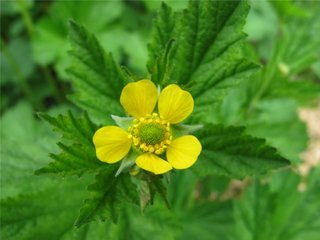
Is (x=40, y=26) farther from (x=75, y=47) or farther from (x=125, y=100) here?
(x=125, y=100)

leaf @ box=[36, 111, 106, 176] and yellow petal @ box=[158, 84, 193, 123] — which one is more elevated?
yellow petal @ box=[158, 84, 193, 123]

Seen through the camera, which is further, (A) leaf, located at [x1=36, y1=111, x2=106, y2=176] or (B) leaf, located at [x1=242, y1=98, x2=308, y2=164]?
(B) leaf, located at [x1=242, y1=98, x2=308, y2=164]

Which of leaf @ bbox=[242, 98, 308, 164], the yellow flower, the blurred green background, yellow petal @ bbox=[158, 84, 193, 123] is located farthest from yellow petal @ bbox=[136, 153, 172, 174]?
leaf @ bbox=[242, 98, 308, 164]

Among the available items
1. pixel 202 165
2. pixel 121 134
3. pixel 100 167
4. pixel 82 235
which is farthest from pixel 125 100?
pixel 82 235

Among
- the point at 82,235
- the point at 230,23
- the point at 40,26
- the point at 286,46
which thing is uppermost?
the point at 230,23

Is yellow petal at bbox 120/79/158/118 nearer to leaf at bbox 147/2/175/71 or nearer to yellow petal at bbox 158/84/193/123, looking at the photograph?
yellow petal at bbox 158/84/193/123

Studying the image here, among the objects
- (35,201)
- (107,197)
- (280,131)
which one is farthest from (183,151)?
(280,131)

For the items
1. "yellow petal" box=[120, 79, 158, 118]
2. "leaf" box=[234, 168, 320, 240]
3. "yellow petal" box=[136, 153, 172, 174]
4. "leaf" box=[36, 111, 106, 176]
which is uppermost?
"yellow petal" box=[120, 79, 158, 118]

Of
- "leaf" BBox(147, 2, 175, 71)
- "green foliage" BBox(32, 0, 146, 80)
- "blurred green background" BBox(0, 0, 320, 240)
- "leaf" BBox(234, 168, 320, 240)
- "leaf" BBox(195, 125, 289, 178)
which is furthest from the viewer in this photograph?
"green foliage" BBox(32, 0, 146, 80)
